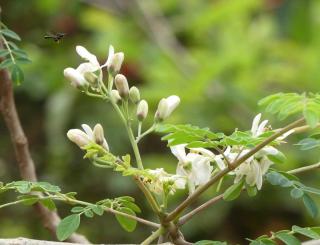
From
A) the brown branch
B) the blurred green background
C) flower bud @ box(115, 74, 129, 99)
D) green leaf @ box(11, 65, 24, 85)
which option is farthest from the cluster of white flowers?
the blurred green background

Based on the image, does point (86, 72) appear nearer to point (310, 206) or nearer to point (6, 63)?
point (6, 63)

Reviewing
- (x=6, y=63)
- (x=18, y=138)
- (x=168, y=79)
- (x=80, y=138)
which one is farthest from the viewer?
(x=168, y=79)

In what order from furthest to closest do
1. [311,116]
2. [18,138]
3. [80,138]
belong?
[18,138]
[80,138]
[311,116]

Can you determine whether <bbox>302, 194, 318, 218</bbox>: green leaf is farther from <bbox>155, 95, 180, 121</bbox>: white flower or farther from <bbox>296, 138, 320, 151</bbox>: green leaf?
<bbox>155, 95, 180, 121</bbox>: white flower

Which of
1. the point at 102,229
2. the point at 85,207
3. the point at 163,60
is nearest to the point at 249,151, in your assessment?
the point at 85,207

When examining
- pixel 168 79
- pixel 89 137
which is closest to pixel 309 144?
pixel 89 137

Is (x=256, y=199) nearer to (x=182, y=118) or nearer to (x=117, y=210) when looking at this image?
(x=182, y=118)
